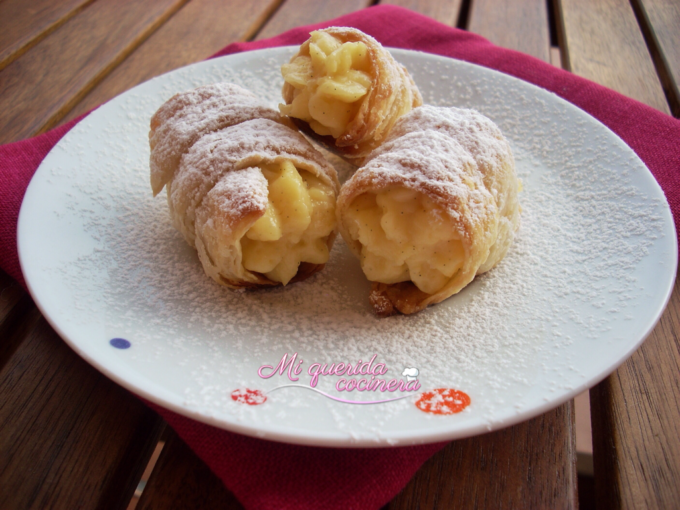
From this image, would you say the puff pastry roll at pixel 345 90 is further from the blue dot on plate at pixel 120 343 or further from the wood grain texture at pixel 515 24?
the wood grain texture at pixel 515 24

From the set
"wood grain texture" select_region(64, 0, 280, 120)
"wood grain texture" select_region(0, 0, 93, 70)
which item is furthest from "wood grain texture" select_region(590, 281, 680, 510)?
"wood grain texture" select_region(0, 0, 93, 70)

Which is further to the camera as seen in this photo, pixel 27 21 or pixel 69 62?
pixel 27 21

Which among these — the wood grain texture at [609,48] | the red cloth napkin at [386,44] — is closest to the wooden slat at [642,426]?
the red cloth napkin at [386,44]

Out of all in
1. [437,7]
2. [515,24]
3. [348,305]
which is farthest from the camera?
[437,7]

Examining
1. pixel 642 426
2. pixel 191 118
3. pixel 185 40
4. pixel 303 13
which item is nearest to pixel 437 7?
pixel 303 13

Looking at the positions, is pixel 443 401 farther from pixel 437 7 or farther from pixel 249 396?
pixel 437 7

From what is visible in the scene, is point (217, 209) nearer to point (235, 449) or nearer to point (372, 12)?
point (235, 449)

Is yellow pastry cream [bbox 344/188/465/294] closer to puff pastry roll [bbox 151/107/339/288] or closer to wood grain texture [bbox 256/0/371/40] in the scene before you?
puff pastry roll [bbox 151/107/339/288]

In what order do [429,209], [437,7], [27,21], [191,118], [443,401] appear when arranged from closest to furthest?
[443,401]
[429,209]
[191,118]
[27,21]
[437,7]

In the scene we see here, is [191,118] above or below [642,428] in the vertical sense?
above
